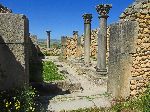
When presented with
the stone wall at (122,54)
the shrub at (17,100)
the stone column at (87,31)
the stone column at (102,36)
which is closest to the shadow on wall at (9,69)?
the shrub at (17,100)

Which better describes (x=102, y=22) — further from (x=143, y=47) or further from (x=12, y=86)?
(x=12, y=86)

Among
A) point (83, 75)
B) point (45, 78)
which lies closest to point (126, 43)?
point (45, 78)

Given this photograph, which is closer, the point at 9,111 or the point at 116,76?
the point at 9,111

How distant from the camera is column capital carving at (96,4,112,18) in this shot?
13.0 metres

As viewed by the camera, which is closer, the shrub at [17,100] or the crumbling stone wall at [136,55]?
the shrub at [17,100]

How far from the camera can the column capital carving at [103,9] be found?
12978 mm

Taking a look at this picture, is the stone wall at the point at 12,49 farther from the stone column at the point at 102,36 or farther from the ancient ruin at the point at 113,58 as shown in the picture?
the stone column at the point at 102,36

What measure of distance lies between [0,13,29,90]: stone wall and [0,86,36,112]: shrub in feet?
0.71

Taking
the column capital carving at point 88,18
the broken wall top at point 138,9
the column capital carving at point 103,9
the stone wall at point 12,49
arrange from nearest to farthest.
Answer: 1. the stone wall at point 12,49
2. the broken wall top at point 138,9
3. the column capital carving at point 103,9
4. the column capital carving at point 88,18

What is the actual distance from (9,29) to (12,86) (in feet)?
4.69

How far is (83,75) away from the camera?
14625mm

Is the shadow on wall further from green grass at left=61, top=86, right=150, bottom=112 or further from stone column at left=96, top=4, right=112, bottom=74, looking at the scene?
stone column at left=96, top=4, right=112, bottom=74

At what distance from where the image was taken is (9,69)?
646cm

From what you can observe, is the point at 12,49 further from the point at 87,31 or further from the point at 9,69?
the point at 87,31
